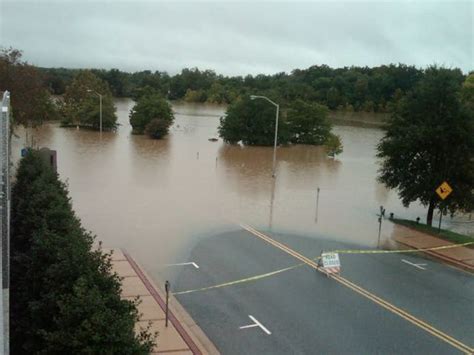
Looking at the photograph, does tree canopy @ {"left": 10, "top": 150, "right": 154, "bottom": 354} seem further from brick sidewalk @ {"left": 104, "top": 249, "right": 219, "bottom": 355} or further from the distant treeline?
the distant treeline

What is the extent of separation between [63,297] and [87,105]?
63.3 metres

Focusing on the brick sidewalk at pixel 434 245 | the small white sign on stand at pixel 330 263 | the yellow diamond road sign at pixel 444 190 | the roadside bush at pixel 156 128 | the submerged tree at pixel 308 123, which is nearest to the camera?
the small white sign on stand at pixel 330 263

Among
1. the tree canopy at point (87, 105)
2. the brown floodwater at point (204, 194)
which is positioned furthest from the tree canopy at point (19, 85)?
the tree canopy at point (87, 105)

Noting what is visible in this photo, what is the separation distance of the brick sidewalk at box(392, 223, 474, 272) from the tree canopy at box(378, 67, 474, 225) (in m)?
1.95

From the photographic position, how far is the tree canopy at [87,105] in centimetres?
6669

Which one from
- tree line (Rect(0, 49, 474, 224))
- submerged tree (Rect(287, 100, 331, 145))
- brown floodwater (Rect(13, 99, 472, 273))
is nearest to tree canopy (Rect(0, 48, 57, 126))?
tree line (Rect(0, 49, 474, 224))

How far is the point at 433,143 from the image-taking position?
2327 centimetres

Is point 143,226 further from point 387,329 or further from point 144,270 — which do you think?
point 387,329

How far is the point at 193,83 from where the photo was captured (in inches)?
7431

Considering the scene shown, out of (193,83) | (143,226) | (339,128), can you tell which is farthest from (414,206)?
(193,83)

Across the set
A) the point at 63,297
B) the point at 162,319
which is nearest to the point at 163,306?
the point at 162,319

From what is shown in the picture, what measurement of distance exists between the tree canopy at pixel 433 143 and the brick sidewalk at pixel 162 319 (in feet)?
44.5

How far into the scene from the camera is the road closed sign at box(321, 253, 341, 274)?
15953 millimetres

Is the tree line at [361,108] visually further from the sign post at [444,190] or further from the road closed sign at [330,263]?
the road closed sign at [330,263]
